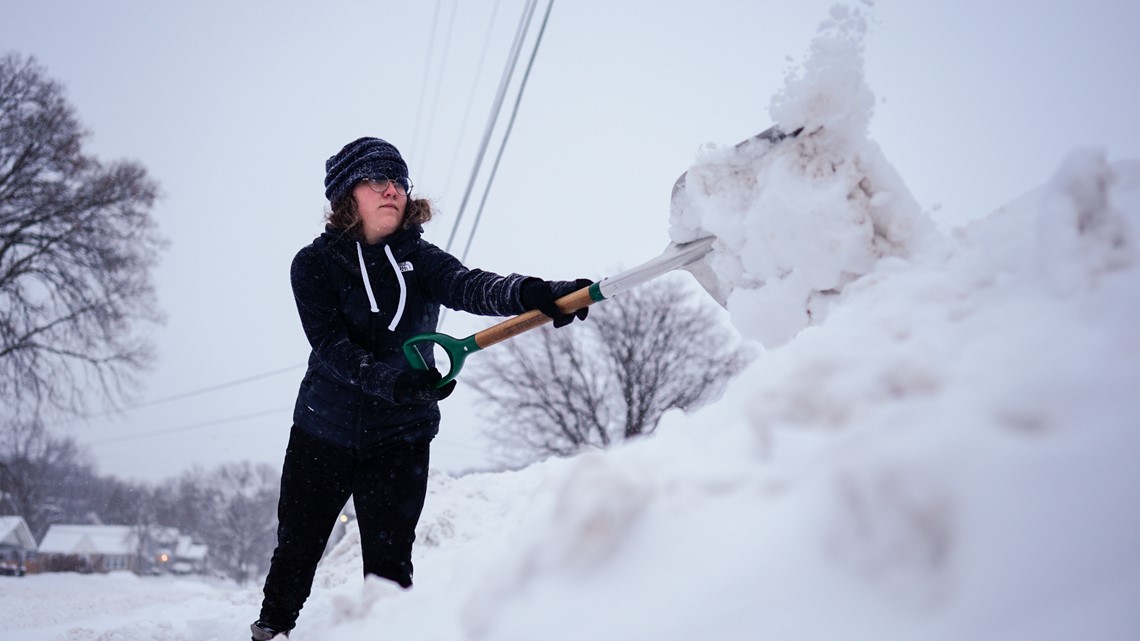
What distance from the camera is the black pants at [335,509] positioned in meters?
2.10

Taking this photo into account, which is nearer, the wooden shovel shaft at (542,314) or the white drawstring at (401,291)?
the wooden shovel shaft at (542,314)

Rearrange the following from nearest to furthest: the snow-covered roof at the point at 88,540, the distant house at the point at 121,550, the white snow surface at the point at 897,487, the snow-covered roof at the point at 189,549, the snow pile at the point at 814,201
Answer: the white snow surface at the point at 897,487, the snow pile at the point at 814,201, the distant house at the point at 121,550, the snow-covered roof at the point at 88,540, the snow-covered roof at the point at 189,549

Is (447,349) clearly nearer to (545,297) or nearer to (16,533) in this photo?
(545,297)

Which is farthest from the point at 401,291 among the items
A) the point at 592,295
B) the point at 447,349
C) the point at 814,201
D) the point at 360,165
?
the point at 814,201

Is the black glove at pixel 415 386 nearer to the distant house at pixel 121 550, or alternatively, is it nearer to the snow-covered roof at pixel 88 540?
the distant house at pixel 121 550

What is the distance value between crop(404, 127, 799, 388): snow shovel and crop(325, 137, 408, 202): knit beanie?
0.68 metres

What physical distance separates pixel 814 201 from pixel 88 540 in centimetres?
6312

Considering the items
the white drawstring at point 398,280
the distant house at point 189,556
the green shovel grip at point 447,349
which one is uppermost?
the white drawstring at point 398,280

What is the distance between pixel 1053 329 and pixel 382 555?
1.94 metres

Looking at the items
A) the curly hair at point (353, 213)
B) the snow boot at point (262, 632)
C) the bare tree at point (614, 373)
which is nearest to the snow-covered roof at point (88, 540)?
the bare tree at point (614, 373)

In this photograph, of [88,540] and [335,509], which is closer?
[335,509]

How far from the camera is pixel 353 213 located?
2.46m

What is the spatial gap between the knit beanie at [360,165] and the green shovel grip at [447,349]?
669 millimetres

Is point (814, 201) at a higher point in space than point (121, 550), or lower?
higher
